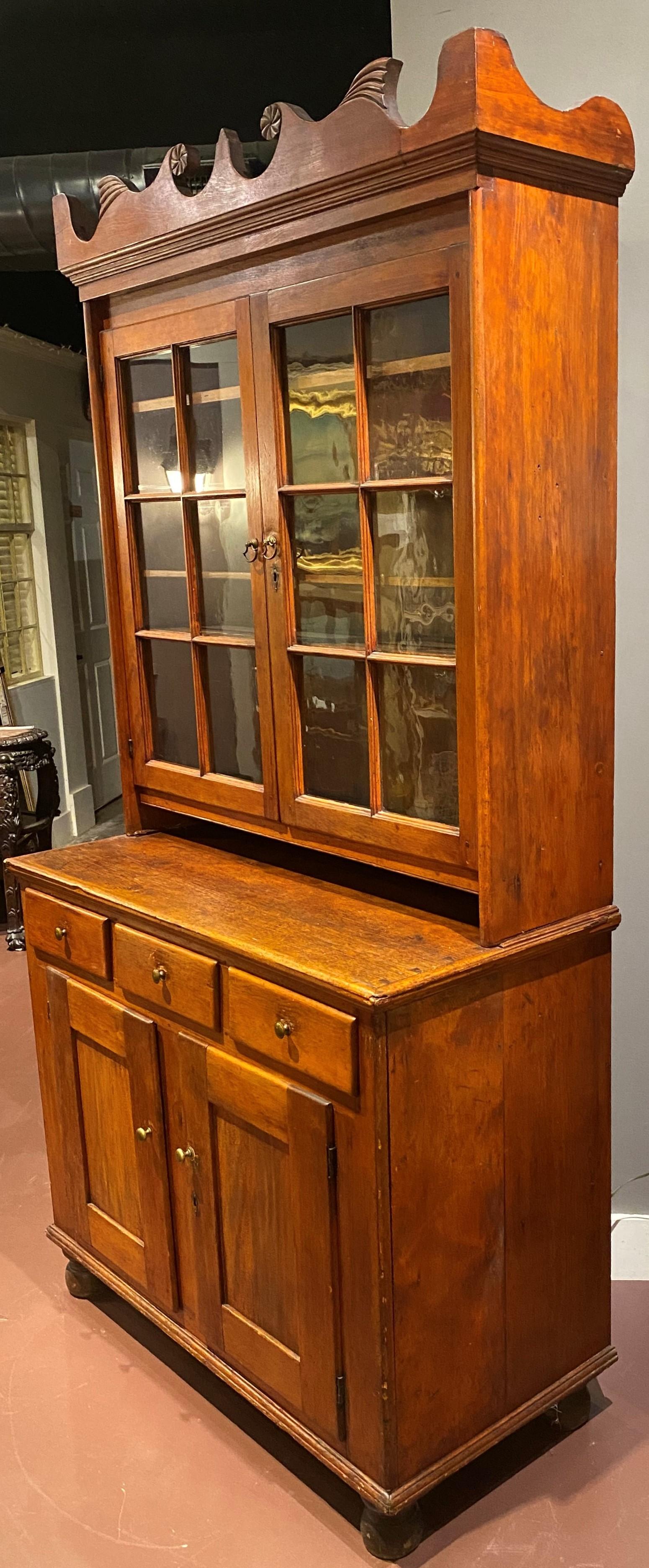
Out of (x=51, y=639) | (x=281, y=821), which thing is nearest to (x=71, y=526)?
(x=51, y=639)

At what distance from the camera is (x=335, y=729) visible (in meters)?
2.13

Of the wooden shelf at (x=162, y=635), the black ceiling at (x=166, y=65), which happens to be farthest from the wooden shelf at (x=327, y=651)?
the black ceiling at (x=166, y=65)

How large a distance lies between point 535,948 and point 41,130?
366 centimetres

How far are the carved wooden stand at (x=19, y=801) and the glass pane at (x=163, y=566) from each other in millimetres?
2521

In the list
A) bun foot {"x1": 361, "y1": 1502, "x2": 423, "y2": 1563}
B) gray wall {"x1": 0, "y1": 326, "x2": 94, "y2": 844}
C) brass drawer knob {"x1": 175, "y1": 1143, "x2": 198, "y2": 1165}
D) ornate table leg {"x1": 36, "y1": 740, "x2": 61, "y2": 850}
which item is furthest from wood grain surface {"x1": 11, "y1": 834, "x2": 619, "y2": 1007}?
gray wall {"x1": 0, "y1": 326, "x2": 94, "y2": 844}

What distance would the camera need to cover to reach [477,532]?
1744mm

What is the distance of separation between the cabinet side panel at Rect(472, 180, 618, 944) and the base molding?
83cm

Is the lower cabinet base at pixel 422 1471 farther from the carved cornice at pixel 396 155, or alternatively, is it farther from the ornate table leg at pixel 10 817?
the ornate table leg at pixel 10 817

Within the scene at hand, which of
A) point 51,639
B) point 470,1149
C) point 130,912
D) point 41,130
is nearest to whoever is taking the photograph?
point 470,1149

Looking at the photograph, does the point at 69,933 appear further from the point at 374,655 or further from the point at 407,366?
the point at 407,366

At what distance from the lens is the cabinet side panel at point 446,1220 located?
180cm

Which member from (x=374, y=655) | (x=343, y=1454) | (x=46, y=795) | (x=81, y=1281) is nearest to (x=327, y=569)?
(x=374, y=655)

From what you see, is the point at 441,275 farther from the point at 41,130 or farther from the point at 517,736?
the point at 41,130

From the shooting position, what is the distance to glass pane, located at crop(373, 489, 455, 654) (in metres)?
1.87
